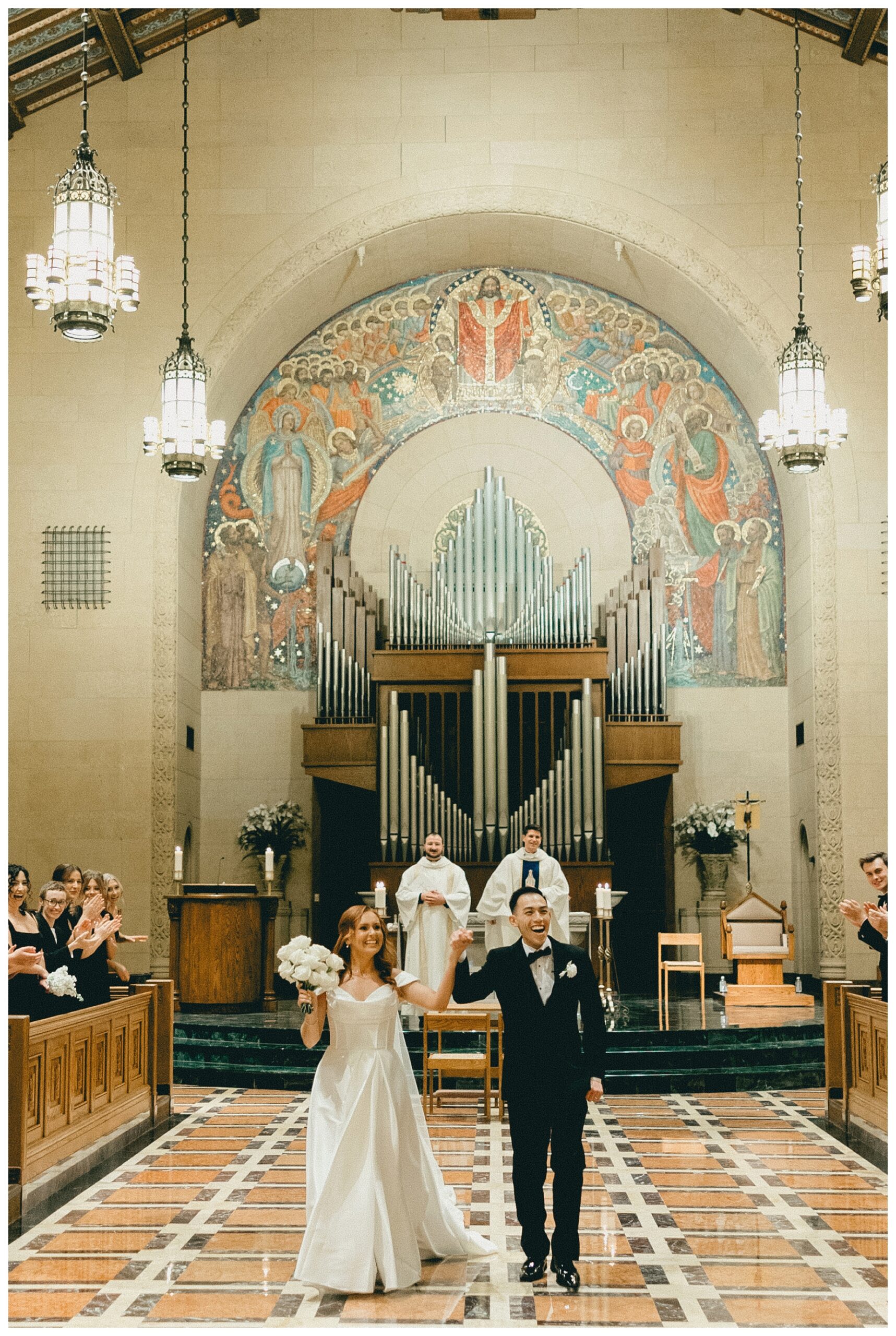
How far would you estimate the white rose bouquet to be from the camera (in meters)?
5.61

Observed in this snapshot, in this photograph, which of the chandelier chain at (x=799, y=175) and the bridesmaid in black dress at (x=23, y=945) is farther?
the chandelier chain at (x=799, y=175)

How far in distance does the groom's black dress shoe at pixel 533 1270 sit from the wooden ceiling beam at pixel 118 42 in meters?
12.2

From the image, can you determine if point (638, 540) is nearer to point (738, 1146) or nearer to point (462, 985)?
point (738, 1146)

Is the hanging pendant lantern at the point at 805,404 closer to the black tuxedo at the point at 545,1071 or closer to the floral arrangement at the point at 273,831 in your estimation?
the black tuxedo at the point at 545,1071

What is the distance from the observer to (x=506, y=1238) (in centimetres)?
620

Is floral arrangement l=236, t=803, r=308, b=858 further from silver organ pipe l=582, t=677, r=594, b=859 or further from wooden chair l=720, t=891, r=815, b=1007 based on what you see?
wooden chair l=720, t=891, r=815, b=1007

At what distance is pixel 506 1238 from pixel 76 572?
9.98 m

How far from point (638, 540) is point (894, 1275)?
11.8m

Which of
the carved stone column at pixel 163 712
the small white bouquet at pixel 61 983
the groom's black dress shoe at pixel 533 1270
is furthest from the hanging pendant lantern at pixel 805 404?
the carved stone column at pixel 163 712

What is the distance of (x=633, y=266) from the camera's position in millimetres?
15273

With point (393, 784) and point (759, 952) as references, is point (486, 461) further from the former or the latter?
point (759, 952)

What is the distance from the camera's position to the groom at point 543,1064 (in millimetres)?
5492

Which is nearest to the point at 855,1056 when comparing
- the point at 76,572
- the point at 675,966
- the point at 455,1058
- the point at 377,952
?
the point at 455,1058

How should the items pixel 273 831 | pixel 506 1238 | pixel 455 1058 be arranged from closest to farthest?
pixel 506 1238 < pixel 455 1058 < pixel 273 831
